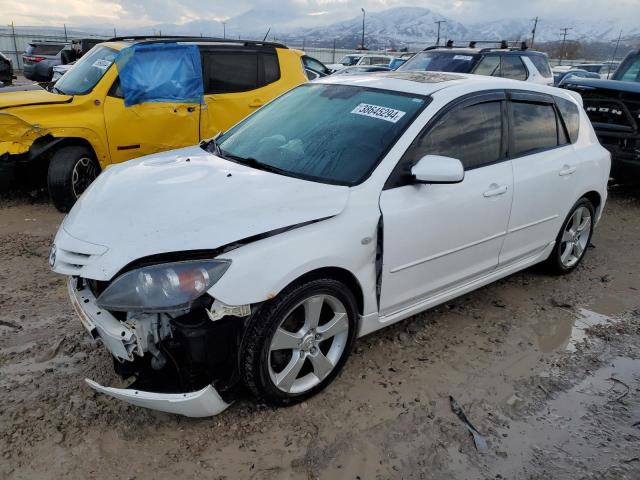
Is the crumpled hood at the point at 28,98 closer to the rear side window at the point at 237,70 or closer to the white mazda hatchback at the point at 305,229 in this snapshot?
the rear side window at the point at 237,70

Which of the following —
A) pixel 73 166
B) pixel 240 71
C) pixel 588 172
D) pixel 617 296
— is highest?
pixel 240 71

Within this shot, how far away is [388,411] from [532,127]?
2376 mm

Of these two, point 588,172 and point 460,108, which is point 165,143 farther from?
point 588,172

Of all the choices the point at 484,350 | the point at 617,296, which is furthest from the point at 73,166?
the point at 617,296

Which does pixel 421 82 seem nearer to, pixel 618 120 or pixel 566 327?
pixel 566 327

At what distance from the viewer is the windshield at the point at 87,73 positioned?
231 inches

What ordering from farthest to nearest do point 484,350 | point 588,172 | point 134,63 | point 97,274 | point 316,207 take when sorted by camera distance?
point 134,63
point 588,172
point 484,350
point 316,207
point 97,274

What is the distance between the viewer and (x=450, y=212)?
3.18m

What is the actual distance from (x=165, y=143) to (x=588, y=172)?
439 centimetres

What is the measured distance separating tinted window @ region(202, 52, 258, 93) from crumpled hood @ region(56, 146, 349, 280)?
3563 millimetres

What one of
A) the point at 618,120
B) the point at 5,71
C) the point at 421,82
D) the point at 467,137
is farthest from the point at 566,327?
the point at 5,71

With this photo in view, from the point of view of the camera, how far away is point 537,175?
380cm

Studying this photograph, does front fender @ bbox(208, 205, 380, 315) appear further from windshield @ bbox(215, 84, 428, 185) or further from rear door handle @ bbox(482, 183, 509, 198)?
rear door handle @ bbox(482, 183, 509, 198)

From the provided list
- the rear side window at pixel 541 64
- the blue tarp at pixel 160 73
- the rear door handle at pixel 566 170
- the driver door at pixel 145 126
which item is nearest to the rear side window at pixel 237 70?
the blue tarp at pixel 160 73
